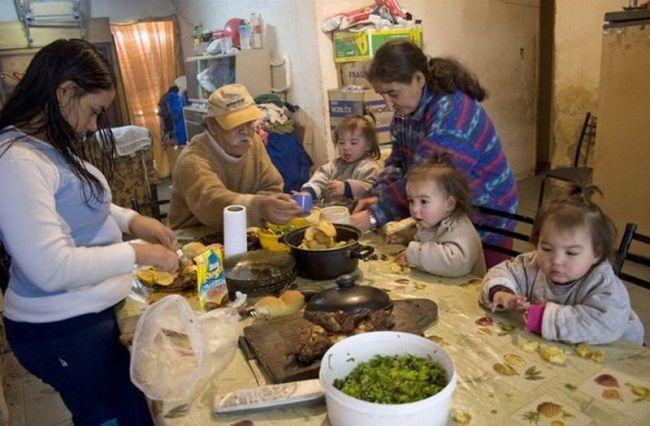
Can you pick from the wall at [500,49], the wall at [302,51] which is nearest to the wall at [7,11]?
the wall at [302,51]

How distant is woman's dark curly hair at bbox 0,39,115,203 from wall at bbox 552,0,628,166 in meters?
4.13

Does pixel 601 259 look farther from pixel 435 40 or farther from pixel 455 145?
pixel 435 40

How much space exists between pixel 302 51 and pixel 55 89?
2.74m

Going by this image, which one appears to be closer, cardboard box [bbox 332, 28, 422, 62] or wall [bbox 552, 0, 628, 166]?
cardboard box [bbox 332, 28, 422, 62]

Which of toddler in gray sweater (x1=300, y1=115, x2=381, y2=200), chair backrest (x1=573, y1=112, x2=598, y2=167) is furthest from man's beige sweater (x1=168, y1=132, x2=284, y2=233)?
chair backrest (x1=573, y1=112, x2=598, y2=167)

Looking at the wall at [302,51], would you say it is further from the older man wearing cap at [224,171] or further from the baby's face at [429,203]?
the baby's face at [429,203]

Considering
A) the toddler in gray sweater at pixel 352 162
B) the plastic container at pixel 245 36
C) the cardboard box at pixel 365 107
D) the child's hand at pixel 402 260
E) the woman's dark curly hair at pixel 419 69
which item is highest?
the plastic container at pixel 245 36

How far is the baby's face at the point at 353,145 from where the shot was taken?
9.02ft

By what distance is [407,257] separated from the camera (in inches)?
61.6

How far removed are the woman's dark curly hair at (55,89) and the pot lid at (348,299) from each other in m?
0.66

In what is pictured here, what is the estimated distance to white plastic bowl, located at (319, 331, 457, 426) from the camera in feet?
2.56

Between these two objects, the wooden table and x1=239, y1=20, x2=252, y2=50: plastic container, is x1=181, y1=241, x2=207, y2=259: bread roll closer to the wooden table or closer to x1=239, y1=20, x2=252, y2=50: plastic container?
the wooden table

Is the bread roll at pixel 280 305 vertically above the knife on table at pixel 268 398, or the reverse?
the bread roll at pixel 280 305

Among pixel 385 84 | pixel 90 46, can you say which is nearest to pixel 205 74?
pixel 385 84
